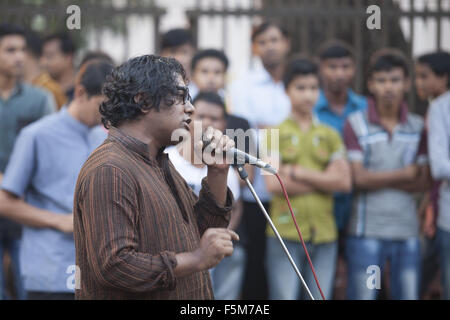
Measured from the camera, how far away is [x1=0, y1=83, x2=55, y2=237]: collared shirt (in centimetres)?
470

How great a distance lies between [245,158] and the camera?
246 centimetres

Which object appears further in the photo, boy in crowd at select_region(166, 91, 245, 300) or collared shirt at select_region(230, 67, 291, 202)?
collared shirt at select_region(230, 67, 291, 202)

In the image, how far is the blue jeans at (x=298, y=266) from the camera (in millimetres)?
4562

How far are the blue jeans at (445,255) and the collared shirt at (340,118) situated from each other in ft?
2.22

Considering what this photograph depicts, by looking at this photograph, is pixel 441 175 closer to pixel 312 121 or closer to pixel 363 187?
pixel 363 187

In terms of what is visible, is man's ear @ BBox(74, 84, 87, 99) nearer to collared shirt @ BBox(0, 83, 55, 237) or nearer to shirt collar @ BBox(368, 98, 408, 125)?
collared shirt @ BBox(0, 83, 55, 237)

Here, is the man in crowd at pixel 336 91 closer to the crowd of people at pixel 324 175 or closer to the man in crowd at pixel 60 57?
the crowd of people at pixel 324 175

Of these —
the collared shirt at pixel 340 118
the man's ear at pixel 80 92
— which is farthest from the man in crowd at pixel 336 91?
the man's ear at pixel 80 92

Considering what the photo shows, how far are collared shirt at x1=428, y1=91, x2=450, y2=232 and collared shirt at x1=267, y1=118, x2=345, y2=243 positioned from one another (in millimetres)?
643

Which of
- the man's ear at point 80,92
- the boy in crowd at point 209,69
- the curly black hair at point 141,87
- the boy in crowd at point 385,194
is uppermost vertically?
the boy in crowd at point 209,69

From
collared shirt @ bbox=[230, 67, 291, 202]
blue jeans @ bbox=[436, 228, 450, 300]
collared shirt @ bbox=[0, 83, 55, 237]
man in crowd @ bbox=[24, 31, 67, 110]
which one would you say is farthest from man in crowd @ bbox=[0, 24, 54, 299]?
blue jeans @ bbox=[436, 228, 450, 300]

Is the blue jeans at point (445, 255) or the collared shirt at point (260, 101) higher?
the collared shirt at point (260, 101)

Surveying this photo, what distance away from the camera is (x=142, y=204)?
91.0 inches
